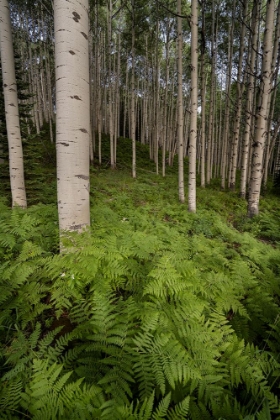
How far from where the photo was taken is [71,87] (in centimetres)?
231

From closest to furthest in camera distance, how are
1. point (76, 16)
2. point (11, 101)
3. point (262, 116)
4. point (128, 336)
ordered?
point (128, 336) → point (76, 16) → point (11, 101) → point (262, 116)

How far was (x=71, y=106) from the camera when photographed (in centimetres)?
233

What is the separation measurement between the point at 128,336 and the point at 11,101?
587cm

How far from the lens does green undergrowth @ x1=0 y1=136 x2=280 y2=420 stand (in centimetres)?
124

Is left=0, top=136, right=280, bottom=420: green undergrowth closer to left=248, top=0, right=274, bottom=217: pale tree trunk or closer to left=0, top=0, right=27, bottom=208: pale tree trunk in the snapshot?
left=0, top=0, right=27, bottom=208: pale tree trunk

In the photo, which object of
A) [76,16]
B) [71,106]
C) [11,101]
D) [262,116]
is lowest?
[71,106]

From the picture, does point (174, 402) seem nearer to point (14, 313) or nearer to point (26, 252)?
point (14, 313)

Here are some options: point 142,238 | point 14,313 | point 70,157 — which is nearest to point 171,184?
point 142,238

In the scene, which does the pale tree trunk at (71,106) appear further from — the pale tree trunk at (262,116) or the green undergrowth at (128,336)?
the pale tree trunk at (262,116)

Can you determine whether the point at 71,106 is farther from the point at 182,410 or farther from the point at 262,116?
the point at 262,116

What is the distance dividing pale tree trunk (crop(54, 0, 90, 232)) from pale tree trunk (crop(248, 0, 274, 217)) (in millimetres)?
7268

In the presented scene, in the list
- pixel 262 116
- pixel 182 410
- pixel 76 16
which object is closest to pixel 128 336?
pixel 182 410

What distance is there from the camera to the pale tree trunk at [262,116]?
271 inches

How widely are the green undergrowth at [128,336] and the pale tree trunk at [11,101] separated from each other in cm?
240
